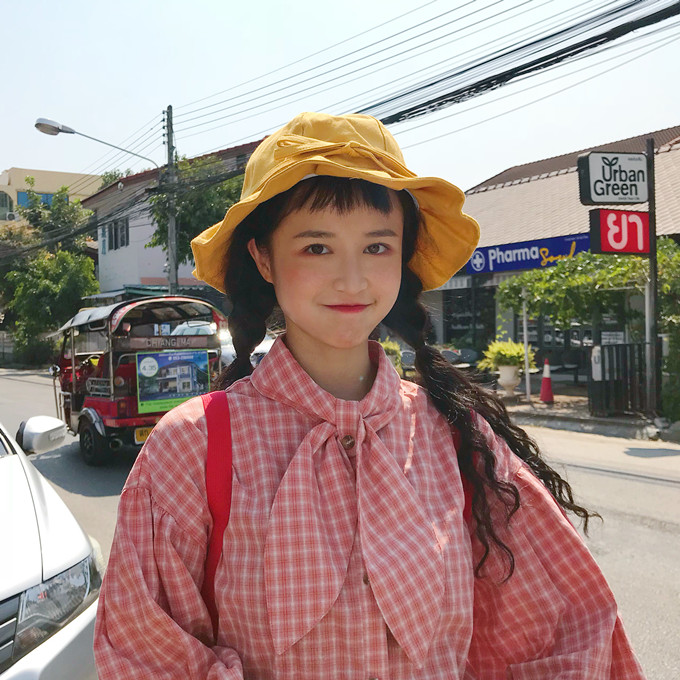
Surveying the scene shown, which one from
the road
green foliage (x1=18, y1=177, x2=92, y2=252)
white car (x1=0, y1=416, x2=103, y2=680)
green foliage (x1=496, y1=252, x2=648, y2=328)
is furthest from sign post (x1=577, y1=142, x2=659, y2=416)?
green foliage (x1=18, y1=177, x2=92, y2=252)

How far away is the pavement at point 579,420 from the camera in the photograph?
32.0 ft

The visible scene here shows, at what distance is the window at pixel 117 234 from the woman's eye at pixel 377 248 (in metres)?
29.4

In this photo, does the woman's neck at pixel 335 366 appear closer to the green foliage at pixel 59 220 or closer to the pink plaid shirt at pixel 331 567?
the pink plaid shirt at pixel 331 567

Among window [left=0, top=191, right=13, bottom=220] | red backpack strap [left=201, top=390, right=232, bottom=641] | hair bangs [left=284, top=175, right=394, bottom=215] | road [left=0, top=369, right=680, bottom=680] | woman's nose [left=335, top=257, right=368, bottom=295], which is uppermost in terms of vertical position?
window [left=0, top=191, right=13, bottom=220]

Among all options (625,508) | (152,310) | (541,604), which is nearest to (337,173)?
(541,604)

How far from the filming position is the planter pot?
13.4 m

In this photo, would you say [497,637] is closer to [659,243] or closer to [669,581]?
[669,581]

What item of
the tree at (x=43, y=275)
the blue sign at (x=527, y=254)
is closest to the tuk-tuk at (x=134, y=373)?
the blue sign at (x=527, y=254)

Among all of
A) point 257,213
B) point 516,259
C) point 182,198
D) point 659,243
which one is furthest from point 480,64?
point 182,198

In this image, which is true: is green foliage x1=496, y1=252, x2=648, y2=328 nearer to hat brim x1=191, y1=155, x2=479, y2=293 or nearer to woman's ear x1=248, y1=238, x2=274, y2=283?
hat brim x1=191, y1=155, x2=479, y2=293

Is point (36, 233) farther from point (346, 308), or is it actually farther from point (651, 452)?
point (346, 308)

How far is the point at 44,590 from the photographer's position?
7.62 ft

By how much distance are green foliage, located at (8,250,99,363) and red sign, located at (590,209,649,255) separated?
22.3 metres

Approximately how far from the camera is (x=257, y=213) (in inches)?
55.1
